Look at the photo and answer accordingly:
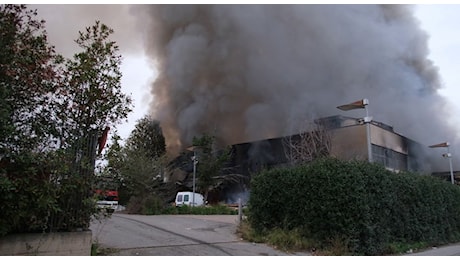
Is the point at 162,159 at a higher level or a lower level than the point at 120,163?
higher

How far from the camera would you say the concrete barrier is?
516cm

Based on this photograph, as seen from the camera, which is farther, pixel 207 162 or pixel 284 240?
pixel 207 162

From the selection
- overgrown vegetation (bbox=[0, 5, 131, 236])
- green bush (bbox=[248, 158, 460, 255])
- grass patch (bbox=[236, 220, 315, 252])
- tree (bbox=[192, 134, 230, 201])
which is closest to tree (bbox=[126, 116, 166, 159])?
tree (bbox=[192, 134, 230, 201])

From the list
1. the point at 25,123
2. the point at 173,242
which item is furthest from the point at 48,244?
the point at 173,242

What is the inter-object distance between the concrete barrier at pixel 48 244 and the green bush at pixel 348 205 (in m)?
4.58

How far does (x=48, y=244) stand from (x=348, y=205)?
5.73 meters

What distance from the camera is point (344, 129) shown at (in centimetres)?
1995

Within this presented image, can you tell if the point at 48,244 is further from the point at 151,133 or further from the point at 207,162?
the point at 151,133

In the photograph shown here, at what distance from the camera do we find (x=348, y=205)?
7688 mm

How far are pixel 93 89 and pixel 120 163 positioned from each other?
1.59 metres

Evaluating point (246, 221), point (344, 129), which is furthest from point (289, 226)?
point (344, 129)

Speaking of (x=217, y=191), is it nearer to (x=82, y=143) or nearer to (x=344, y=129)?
(x=344, y=129)

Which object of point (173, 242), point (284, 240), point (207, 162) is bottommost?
point (173, 242)

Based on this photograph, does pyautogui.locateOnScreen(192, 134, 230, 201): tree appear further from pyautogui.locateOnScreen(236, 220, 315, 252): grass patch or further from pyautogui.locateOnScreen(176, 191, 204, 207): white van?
pyautogui.locateOnScreen(236, 220, 315, 252): grass patch
